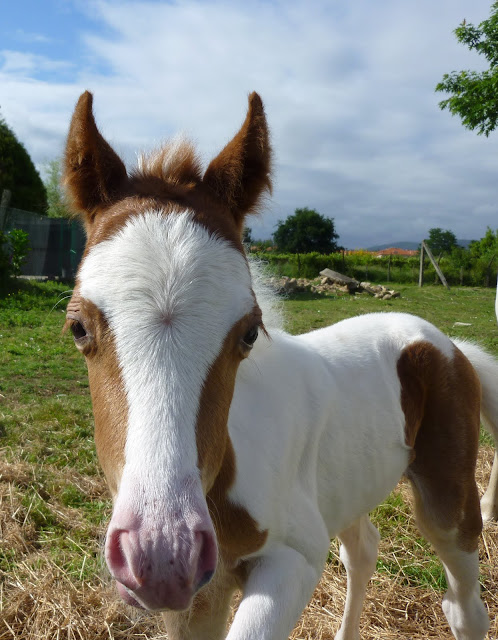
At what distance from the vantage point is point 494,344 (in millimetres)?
9656

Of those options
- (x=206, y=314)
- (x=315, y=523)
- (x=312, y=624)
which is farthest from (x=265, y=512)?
(x=312, y=624)

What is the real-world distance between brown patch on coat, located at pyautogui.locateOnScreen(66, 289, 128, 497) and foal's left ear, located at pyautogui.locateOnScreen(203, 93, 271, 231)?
0.64 meters

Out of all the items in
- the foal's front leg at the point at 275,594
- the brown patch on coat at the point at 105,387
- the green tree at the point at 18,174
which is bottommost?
the foal's front leg at the point at 275,594

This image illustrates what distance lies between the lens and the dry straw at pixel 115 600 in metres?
2.66

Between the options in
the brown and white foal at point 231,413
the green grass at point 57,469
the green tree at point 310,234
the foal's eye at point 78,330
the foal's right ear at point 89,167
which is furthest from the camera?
the green tree at point 310,234

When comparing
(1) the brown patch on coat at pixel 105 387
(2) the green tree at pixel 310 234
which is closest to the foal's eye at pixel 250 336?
(1) the brown patch on coat at pixel 105 387

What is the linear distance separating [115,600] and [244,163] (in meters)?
2.21

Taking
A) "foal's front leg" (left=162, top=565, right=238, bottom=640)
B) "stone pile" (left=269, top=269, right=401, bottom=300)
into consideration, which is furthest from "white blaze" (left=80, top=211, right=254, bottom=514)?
"stone pile" (left=269, top=269, right=401, bottom=300)

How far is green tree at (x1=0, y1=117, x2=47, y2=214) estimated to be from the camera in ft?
54.1

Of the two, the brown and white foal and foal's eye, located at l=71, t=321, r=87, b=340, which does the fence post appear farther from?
foal's eye, located at l=71, t=321, r=87, b=340

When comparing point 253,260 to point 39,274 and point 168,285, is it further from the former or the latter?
point 39,274

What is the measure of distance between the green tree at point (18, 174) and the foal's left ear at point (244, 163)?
51.7 ft

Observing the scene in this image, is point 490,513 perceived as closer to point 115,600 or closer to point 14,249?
point 115,600

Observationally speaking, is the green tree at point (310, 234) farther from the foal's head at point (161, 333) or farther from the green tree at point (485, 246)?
the foal's head at point (161, 333)
